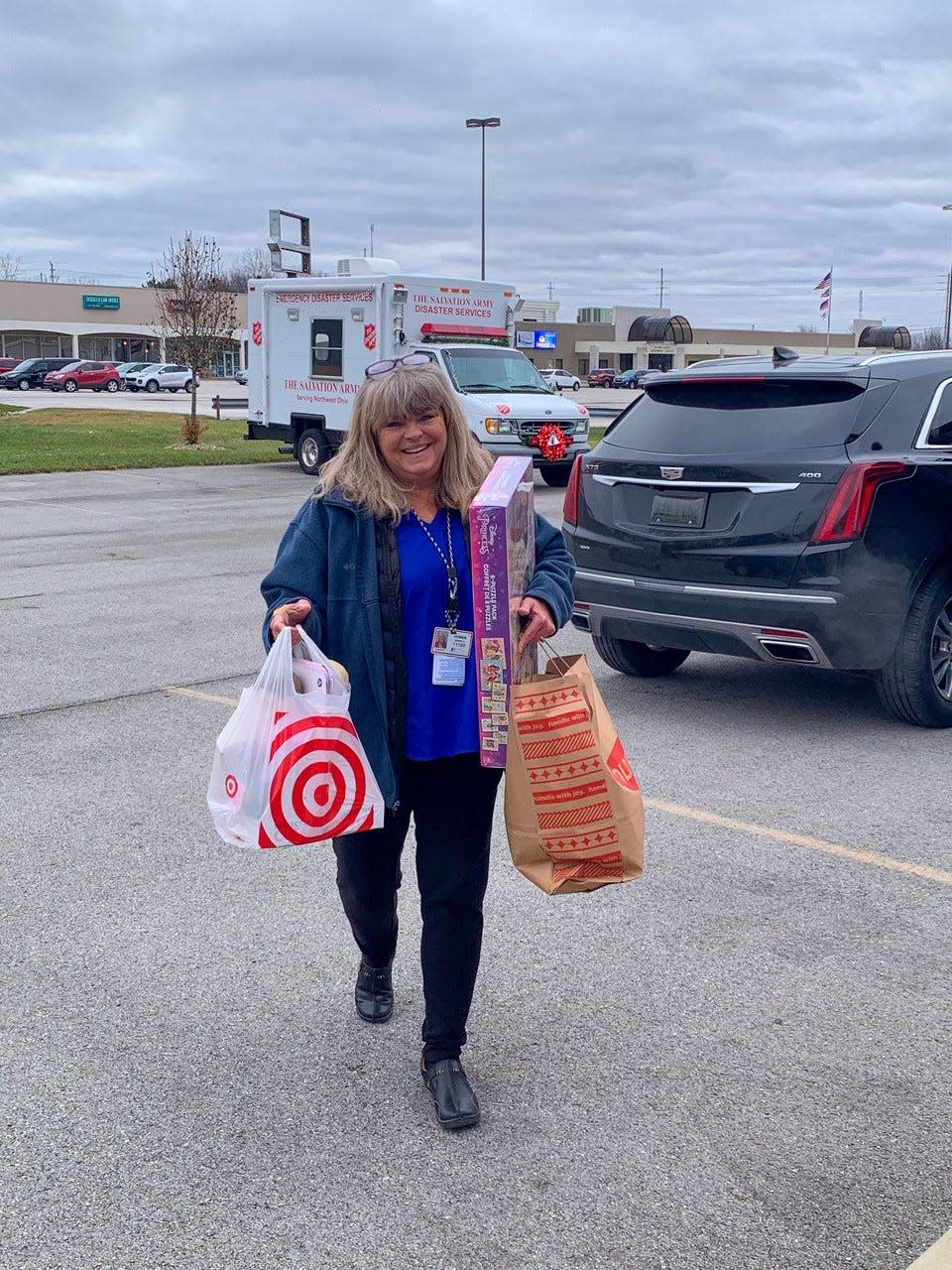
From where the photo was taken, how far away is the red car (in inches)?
2512

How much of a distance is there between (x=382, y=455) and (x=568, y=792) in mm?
907

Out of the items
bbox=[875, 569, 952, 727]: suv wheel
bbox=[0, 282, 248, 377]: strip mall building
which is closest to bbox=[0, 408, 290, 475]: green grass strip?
bbox=[875, 569, 952, 727]: suv wheel

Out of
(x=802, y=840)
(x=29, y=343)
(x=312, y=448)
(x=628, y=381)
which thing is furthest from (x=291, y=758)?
(x=29, y=343)

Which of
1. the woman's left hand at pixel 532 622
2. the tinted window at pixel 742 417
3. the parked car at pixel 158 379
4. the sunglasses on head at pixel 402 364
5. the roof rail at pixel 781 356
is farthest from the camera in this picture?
the parked car at pixel 158 379

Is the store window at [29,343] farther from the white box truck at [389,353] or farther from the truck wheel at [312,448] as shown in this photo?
the truck wheel at [312,448]

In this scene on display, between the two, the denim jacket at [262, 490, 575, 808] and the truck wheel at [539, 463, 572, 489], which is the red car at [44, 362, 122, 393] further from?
the denim jacket at [262, 490, 575, 808]

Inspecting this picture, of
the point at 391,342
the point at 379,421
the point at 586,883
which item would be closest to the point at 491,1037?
the point at 586,883

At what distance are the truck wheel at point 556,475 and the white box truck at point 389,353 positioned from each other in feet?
0.07

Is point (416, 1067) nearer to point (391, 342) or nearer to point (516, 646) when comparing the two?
point (516, 646)

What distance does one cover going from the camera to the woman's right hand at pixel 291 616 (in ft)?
10.1

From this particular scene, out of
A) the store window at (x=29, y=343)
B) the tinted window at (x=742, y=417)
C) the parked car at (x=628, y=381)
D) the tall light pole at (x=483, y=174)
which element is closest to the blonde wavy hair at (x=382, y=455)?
the tinted window at (x=742, y=417)

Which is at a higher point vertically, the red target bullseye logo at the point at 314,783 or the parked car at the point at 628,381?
the parked car at the point at 628,381

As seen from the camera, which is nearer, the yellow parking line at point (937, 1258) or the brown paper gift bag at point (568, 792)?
the yellow parking line at point (937, 1258)

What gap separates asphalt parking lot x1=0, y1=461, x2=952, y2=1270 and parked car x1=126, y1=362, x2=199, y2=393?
2494 inches
